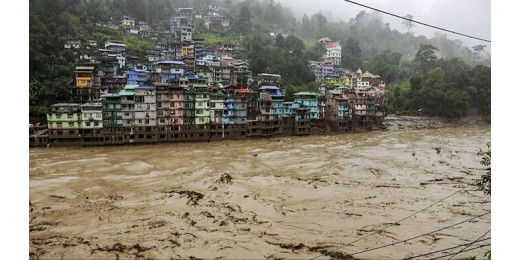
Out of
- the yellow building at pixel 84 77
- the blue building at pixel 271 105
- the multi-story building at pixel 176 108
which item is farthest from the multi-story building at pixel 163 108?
the blue building at pixel 271 105

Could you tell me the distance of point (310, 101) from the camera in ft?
78.0

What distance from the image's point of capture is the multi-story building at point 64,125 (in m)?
16.6

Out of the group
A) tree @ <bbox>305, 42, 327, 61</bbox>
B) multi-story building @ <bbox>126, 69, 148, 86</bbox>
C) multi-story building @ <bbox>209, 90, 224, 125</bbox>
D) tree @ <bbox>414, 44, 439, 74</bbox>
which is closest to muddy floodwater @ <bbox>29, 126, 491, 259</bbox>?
multi-story building @ <bbox>209, 90, 224, 125</bbox>

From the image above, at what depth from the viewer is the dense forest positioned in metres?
22.0

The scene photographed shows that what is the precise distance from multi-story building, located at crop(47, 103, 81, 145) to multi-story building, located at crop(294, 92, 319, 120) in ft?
43.7

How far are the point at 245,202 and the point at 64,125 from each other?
11967 mm

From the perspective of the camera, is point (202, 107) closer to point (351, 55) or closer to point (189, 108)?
point (189, 108)

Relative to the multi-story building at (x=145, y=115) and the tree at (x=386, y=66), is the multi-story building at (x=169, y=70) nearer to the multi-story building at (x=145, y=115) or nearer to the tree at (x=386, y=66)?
the multi-story building at (x=145, y=115)

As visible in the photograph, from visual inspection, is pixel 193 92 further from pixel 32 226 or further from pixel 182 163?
pixel 32 226

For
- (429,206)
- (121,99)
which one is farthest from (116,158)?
(429,206)

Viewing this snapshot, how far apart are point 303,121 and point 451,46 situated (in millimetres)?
45232

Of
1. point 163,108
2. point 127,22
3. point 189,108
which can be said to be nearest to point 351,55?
point 127,22

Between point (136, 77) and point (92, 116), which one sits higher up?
point (136, 77)

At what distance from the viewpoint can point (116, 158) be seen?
14680 mm
